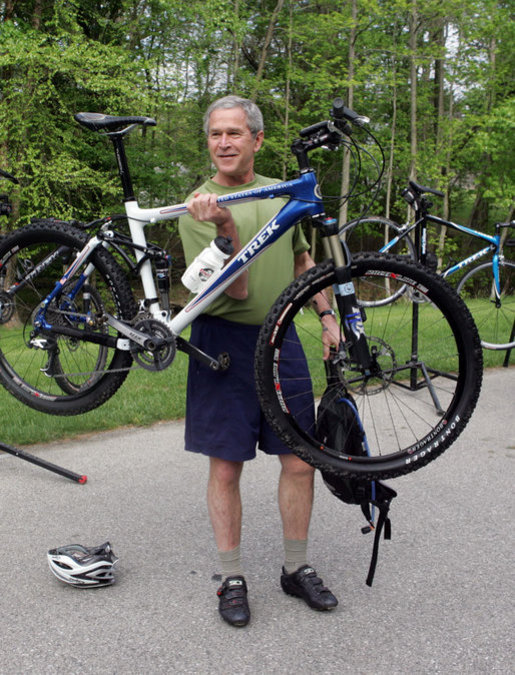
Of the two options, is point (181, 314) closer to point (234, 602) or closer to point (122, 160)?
point (122, 160)

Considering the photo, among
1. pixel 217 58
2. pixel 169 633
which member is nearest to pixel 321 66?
pixel 217 58

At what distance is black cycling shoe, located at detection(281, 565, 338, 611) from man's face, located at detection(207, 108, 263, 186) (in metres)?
→ 1.76

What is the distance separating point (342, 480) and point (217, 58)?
828 inches

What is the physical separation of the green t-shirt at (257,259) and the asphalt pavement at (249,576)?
1285 millimetres

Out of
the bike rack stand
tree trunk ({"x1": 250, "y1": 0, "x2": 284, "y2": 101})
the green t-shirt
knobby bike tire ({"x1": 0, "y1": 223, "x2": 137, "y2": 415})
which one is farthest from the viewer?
tree trunk ({"x1": 250, "y1": 0, "x2": 284, "y2": 101})

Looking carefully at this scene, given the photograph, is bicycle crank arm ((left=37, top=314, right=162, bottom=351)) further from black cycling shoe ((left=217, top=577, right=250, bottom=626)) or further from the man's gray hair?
black cycling shoe ((left=217, top=577, right=250, bottom=626))

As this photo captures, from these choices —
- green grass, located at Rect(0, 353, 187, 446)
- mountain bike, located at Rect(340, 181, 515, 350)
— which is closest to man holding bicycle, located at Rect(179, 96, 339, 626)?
green grass, located at Rect(0, 353, 187, 446)

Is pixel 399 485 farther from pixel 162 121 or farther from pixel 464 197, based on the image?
pixel 464 197

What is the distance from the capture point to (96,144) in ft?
59.2

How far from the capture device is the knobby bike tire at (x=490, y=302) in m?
7.42

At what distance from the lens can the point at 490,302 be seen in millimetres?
7918

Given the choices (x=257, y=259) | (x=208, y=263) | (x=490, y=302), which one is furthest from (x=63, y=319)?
(x=490, y=302)

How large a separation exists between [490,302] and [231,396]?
5.91 m

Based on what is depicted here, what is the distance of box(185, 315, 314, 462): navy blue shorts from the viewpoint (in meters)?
2.80
